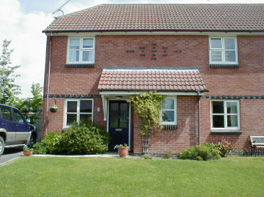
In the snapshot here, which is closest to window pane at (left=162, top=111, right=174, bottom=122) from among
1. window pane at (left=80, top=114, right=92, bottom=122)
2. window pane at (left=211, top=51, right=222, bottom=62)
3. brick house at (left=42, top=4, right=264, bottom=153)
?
brick house at (left=42, top=4, right=264, bottom=153)

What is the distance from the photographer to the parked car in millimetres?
9461

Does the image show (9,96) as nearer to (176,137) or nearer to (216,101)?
(176,137)

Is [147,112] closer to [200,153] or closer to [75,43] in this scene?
[200,153]

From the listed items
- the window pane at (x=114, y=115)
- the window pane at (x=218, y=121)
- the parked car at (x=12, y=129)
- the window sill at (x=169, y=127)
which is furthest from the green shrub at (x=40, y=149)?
the window pane at (x=218, y=121)

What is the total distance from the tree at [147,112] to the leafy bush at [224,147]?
9.07ft

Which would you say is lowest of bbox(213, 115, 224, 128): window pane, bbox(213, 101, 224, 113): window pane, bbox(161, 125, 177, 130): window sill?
bbox(161, 125, 177, 130): window sill

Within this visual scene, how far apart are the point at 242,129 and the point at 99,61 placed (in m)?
7.59

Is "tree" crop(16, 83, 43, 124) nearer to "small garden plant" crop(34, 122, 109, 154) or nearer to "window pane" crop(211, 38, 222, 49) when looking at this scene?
"small garden plant" crop(34, 122, 109, 154)

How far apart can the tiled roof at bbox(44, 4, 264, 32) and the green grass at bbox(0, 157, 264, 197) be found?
6.69 meters

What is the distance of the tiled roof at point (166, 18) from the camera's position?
37.5ft

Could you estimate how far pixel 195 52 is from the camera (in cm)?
1130

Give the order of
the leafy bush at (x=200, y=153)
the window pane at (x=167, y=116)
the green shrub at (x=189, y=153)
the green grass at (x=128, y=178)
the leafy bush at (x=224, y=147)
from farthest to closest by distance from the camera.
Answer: the window pane at (x=167, y=116), the leafy bush at (x=224, y=147), the green shrub at (x=189, y=153), the leafy bush at (x=200, y=153), the green grass at (x=128, y=178)

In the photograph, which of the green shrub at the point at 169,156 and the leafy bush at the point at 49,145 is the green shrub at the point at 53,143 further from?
the green shrub at the point at 169,156

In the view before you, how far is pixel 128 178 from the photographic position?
6145 mm
